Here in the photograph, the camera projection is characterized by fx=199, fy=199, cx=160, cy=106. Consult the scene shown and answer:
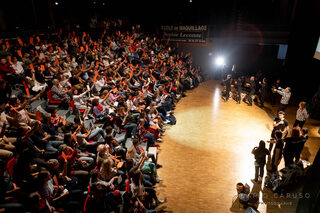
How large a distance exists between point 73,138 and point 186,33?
13.8 meters

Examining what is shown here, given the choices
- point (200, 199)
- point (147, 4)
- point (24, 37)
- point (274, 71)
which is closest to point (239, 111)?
point (200, 199)

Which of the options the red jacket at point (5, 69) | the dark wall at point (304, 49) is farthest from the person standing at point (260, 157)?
the dark wall at point (304, 49)

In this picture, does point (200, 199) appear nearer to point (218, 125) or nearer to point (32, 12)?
point (218, 125)

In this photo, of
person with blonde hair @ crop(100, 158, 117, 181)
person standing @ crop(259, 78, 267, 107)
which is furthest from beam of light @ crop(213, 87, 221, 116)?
person with blonde hair @ crop(100, 158, 117, 181)

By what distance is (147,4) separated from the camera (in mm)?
18625

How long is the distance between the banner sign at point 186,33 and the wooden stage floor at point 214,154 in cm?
693

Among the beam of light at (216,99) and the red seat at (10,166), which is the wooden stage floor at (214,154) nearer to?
the beam of light at (216,99)

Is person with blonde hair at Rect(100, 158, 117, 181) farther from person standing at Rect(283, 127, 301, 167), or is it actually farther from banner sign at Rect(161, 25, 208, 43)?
banner sign at Rect(161, 25, 208, 43)

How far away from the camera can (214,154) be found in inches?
260

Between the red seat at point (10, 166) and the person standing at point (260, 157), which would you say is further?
the person standing at point (260, 157)

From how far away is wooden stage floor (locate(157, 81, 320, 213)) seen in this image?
484 centimetres

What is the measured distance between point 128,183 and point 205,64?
14927 millimetres

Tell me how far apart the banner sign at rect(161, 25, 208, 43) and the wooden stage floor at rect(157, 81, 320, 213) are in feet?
22.7

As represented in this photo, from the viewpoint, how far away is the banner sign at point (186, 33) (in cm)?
1534
